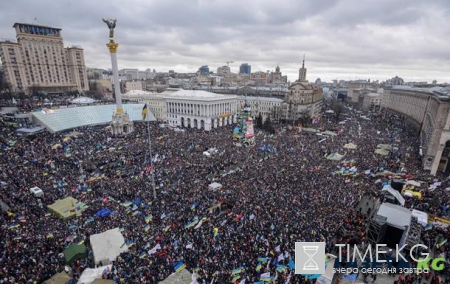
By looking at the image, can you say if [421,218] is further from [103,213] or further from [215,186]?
→ [103,213]

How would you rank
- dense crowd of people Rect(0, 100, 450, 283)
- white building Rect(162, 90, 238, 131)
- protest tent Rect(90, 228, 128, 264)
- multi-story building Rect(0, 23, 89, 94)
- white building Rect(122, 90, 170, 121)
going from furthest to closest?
multi-story building Rect(0, 23, 89, 94), white building Rect(122, 90, 170, 121), white building Rect(162, 90, 238, 131), protest tent Rect(90, 228, 128, 264), dense crowd of people Rect(0, 100, 450, 283)

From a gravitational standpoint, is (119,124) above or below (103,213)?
above

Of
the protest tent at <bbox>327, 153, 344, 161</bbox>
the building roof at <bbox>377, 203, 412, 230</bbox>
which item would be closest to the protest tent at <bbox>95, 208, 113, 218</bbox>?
the building roof at <bbox>377, 203, 412, 230</bbox>

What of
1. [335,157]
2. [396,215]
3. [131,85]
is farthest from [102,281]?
[131,85]

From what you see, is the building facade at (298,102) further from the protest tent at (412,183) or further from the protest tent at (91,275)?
the protest tent at (91,275)

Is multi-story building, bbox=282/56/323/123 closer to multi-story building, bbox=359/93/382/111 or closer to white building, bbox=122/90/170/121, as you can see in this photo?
white building, bbox=122/90/170/121
